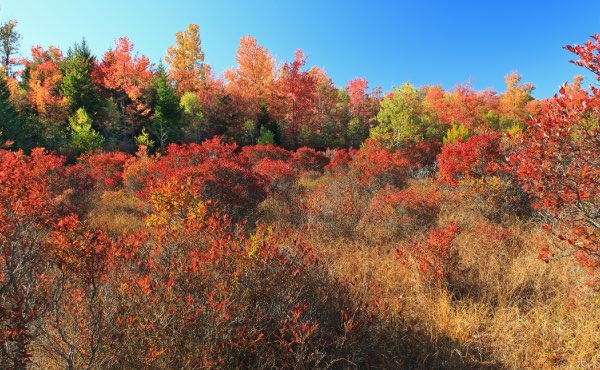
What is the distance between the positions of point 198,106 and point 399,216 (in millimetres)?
25952

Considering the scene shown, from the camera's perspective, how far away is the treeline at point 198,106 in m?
22.9

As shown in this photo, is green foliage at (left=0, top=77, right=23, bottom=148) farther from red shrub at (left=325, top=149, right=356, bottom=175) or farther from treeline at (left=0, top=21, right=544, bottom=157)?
red shrub at (left=325, top=149, right=356, bottom=175)

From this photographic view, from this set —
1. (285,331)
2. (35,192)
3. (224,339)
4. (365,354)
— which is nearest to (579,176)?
(365,354)

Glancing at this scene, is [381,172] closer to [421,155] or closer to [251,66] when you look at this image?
[421,155]

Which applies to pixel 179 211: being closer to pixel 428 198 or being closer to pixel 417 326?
pixel 417 326

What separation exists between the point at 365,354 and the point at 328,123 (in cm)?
3008

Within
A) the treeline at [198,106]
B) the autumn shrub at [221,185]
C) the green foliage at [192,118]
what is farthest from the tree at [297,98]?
the autumn shrub at [221,185]

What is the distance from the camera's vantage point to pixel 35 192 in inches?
230

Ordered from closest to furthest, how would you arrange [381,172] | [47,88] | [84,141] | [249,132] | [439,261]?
[439,261] < [381,172] < [84,141] < [47,88] < [249,132]

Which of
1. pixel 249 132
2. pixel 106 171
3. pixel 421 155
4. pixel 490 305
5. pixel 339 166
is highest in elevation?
pixel 249 132

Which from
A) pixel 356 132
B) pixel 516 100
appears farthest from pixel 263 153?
pixel 516 100

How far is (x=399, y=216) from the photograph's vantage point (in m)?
6.96

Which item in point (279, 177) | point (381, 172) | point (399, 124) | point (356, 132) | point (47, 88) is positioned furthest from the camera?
point (356, 132)

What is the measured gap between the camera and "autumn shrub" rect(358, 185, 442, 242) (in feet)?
21.7
